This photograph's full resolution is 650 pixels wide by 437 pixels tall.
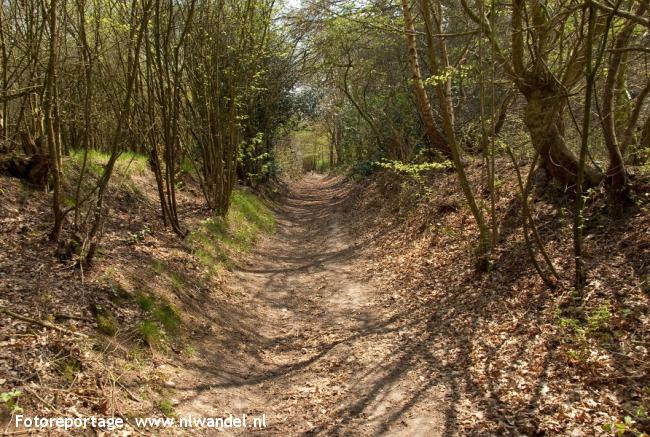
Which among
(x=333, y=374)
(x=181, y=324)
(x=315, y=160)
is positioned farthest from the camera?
(x=315, y=160)

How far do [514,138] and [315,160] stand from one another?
5355cm

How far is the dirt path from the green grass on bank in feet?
2.17

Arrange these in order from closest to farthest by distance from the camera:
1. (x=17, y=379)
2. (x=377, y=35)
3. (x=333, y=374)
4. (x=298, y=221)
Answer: (x=17, y=379)
(x=333, y=374)
(x=377, y=35)
(x=298, y=221)

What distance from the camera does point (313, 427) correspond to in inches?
191

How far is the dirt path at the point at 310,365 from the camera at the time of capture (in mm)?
4953

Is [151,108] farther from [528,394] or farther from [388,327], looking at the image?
[528,394]

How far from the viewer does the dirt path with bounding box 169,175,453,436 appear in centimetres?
495

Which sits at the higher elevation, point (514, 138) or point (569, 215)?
point (514, 138)

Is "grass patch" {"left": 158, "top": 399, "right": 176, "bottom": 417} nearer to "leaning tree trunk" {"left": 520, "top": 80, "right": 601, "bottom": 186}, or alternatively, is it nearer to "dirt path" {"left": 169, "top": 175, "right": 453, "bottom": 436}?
"dirt path" {"left": 169, "top": 175, "right": 453, "bottom": 436}

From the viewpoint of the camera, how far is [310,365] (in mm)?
6367

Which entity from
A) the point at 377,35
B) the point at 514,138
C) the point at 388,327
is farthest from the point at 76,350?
the point at 377,35

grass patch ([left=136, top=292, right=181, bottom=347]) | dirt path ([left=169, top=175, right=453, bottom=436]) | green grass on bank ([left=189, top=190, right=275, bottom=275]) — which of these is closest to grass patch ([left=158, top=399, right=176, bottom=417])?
dirt path ([left=169, top=175, right=453, bottom=436])

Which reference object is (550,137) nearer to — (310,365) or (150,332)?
(310,365)

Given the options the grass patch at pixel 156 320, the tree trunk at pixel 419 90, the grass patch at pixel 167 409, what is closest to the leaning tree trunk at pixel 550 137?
the tree trunk at pixel 419 90
